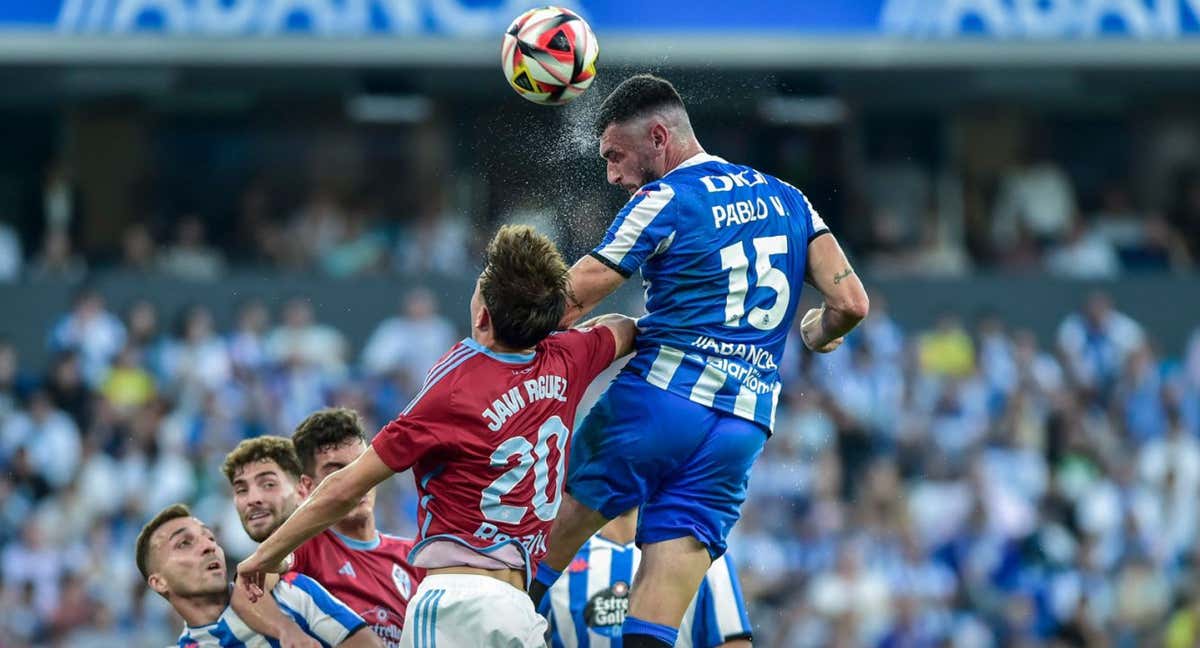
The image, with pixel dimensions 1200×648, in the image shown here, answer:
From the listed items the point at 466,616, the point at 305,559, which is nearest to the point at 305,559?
the point at 305,559

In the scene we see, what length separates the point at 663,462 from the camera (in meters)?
7.10

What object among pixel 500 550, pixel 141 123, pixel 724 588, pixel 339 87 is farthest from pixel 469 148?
pixel 500 550

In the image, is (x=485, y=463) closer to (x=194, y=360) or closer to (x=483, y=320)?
(x=483, y=320)

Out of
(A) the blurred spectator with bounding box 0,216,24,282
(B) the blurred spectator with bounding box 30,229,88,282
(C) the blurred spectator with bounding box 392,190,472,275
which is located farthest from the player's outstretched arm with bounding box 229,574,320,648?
(A) the blurred spectator with bounding box 0,216,24,282

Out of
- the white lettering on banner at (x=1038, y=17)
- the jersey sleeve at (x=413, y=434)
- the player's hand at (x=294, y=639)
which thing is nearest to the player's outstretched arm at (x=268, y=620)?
the player's hand at (x=294, y=639)

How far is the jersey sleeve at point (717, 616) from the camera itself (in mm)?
8383

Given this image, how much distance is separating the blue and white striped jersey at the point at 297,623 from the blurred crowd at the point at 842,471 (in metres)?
6.98

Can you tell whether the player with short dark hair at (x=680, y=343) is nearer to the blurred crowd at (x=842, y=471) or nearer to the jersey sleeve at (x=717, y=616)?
the jersey sleeve at (x=717, y=616)

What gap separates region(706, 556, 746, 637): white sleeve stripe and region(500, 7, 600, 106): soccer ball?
90.1 inches

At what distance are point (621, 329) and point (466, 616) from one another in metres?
1.35

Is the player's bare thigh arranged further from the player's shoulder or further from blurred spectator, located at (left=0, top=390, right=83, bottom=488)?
blurred spectator, located at (left=0, top=390, right=83, bottom=488)

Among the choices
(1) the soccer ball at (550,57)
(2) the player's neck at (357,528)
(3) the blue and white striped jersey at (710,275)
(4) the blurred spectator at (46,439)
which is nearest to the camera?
(3) the blue and white striped jersey at (710,275)

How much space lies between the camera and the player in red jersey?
6.48 metres

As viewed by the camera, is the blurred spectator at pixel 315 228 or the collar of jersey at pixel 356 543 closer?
the collar of jersey at pixel 356 543
